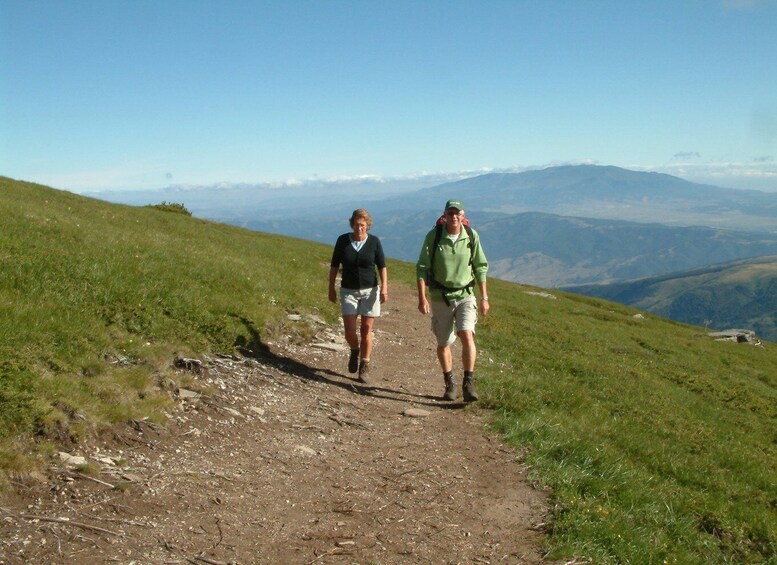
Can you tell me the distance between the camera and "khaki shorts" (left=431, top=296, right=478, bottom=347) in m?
10.5

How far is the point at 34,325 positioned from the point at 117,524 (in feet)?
13.4

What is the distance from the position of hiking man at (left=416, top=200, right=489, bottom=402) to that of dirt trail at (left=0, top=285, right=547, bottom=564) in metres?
1.33

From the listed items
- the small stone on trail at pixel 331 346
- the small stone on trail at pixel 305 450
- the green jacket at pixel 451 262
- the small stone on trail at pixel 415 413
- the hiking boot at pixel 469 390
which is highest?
the green jacket at pixel 451 262

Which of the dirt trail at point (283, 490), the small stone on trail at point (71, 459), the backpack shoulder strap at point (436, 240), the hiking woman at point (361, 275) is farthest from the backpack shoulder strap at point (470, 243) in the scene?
the small stone on trail at point (71, 459)

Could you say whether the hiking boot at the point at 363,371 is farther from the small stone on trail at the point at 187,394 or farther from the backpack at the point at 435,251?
the small stone on trail at the point at 187,394

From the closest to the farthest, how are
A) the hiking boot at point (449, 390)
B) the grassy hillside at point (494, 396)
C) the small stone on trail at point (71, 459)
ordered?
the small stone on trail at point (71, 459), the grassy hillside at point (494, 396), the hiking boot at point (449, 390)

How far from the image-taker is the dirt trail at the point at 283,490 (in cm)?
533

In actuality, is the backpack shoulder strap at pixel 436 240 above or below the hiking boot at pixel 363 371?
above

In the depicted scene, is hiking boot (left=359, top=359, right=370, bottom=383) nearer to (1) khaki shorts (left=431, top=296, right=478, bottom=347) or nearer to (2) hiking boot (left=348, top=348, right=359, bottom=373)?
(2) hiking boot (left=348, top=348, right=359, bottom=373)

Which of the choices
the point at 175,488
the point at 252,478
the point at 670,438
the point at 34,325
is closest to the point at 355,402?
the point at 252,478

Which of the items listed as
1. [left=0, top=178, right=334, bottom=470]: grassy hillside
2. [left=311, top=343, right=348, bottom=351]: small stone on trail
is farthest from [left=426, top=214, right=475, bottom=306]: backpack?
[left=0, top=178, right=334, bottom=470]: grassy hillside

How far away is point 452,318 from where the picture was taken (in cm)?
1075

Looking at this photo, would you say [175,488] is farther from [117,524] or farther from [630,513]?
[630,513]

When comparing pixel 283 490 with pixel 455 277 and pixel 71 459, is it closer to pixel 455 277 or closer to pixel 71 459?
pixel 71 459
